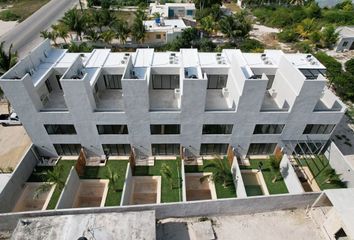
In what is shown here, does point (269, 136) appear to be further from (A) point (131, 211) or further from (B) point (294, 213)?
(A) point (131, 211)

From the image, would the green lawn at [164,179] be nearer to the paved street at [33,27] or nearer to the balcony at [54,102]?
the balcony at [54,102]

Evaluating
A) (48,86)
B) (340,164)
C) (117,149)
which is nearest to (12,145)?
(48,86)

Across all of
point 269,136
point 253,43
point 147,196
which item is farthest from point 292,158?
point 253,43

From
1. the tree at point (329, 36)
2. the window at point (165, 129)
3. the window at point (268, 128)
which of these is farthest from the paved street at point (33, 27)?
the tree at point (329, 36)

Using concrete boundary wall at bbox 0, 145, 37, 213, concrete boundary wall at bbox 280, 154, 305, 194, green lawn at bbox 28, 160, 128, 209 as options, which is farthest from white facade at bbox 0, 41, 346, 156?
concrete boundary wall at bbox 280, 154, 305, 194

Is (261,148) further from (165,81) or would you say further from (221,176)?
(165,81)
